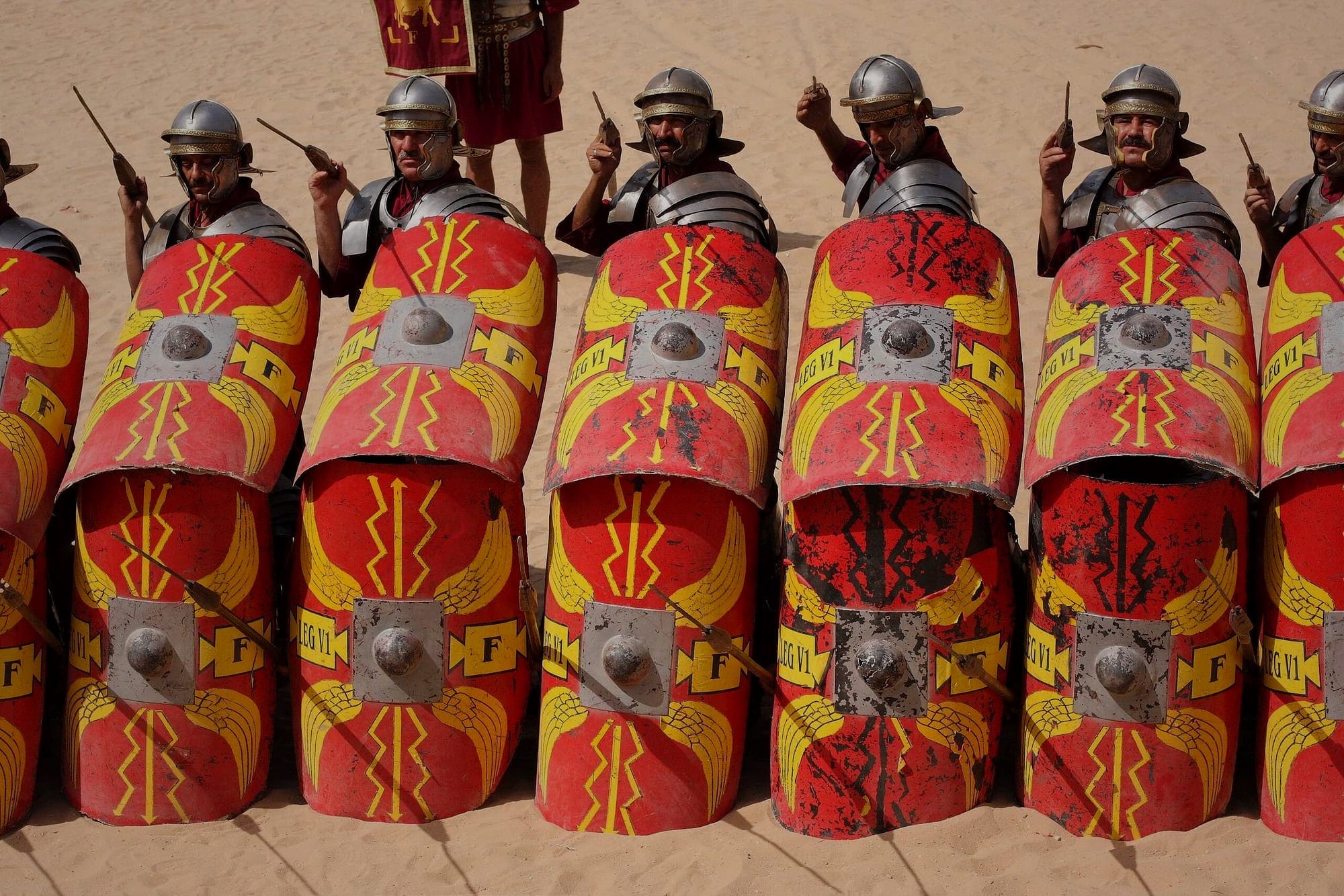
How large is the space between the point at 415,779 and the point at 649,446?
1.13m

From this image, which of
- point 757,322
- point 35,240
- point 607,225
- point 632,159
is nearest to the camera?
point 757,322

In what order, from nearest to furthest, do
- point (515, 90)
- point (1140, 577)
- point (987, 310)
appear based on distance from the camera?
1. point (1140, 577)
2. point (987, 310)
3. point (515, 90)

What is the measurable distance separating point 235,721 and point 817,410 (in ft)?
5.97

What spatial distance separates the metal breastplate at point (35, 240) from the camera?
518cm

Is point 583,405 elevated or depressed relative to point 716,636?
elevated

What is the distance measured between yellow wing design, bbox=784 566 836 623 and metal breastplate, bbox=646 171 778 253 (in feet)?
3.96

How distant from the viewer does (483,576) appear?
14.8ft

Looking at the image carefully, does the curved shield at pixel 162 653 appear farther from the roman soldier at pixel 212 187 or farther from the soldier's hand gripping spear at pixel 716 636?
the soldier's hand gripping spear at pixel 716 636

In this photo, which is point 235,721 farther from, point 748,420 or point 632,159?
point 632,159

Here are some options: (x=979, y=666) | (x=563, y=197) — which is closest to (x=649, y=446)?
(x=979, y=666)

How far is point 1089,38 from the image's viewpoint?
13.1 m

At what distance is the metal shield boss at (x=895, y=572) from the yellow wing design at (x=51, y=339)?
85.7 inches

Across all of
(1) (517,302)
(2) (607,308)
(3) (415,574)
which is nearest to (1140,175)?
(2) (607,308)

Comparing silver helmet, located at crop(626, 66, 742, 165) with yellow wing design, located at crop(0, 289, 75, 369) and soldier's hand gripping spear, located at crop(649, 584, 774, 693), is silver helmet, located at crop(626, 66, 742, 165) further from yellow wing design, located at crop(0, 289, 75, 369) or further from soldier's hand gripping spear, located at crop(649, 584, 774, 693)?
yellow wing design, located at crop(0, 289, 75, 369)
